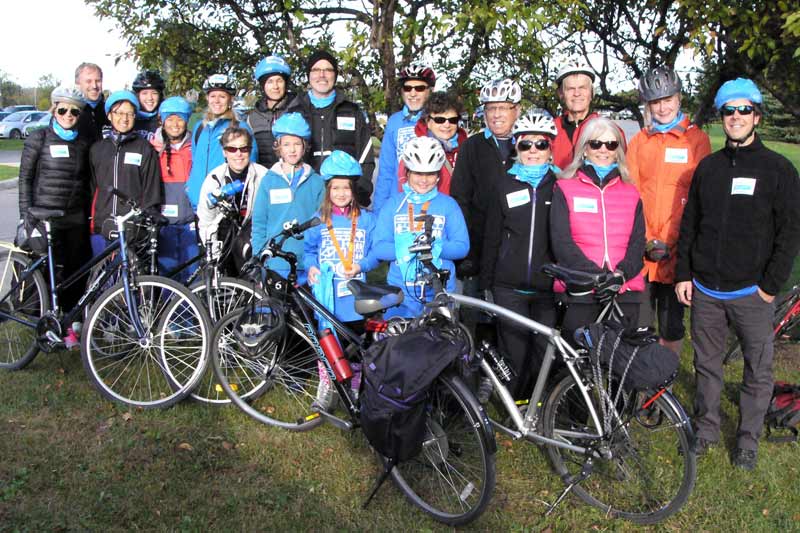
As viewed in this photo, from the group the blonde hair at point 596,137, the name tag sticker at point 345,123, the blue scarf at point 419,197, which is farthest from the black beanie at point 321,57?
the blonde hair at point 596,137

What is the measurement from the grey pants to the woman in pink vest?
529mm

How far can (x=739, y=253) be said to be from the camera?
380 cm

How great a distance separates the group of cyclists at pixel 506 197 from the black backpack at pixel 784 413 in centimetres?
43

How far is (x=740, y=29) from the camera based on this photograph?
15.3 feet

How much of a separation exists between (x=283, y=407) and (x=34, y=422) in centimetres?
160

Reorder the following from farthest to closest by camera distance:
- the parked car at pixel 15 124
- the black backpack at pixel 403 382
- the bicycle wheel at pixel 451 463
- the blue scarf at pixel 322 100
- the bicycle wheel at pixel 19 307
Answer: the parked car at pixel 15 124, the blue scarf at pixel 322 100, the bicycle wheel at pixel 19 307, the bicycle wheel at pixel 451 463, the black backpack at pixel 403 382

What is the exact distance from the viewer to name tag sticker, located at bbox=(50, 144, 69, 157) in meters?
5.46

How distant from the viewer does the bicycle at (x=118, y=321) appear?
459cm

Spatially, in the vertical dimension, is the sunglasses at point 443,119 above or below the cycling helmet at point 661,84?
below

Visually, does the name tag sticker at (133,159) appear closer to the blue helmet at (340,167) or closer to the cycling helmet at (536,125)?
the blue helmet at (340,167)

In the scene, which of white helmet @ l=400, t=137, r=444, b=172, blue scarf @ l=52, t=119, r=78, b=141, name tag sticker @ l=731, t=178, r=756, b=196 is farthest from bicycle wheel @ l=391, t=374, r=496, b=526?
blue scarf @ l=52, t=119, r=78, b=141

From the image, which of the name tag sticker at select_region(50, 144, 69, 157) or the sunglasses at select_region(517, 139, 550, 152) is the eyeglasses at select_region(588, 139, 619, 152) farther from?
the name tag sticker at select_region(50, 144, 69, 157)

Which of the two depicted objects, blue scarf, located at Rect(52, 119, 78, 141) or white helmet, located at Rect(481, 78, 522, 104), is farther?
blue scarf, located at Rect(52, 119, 78, 141)

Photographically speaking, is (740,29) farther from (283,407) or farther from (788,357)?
(283,407)
